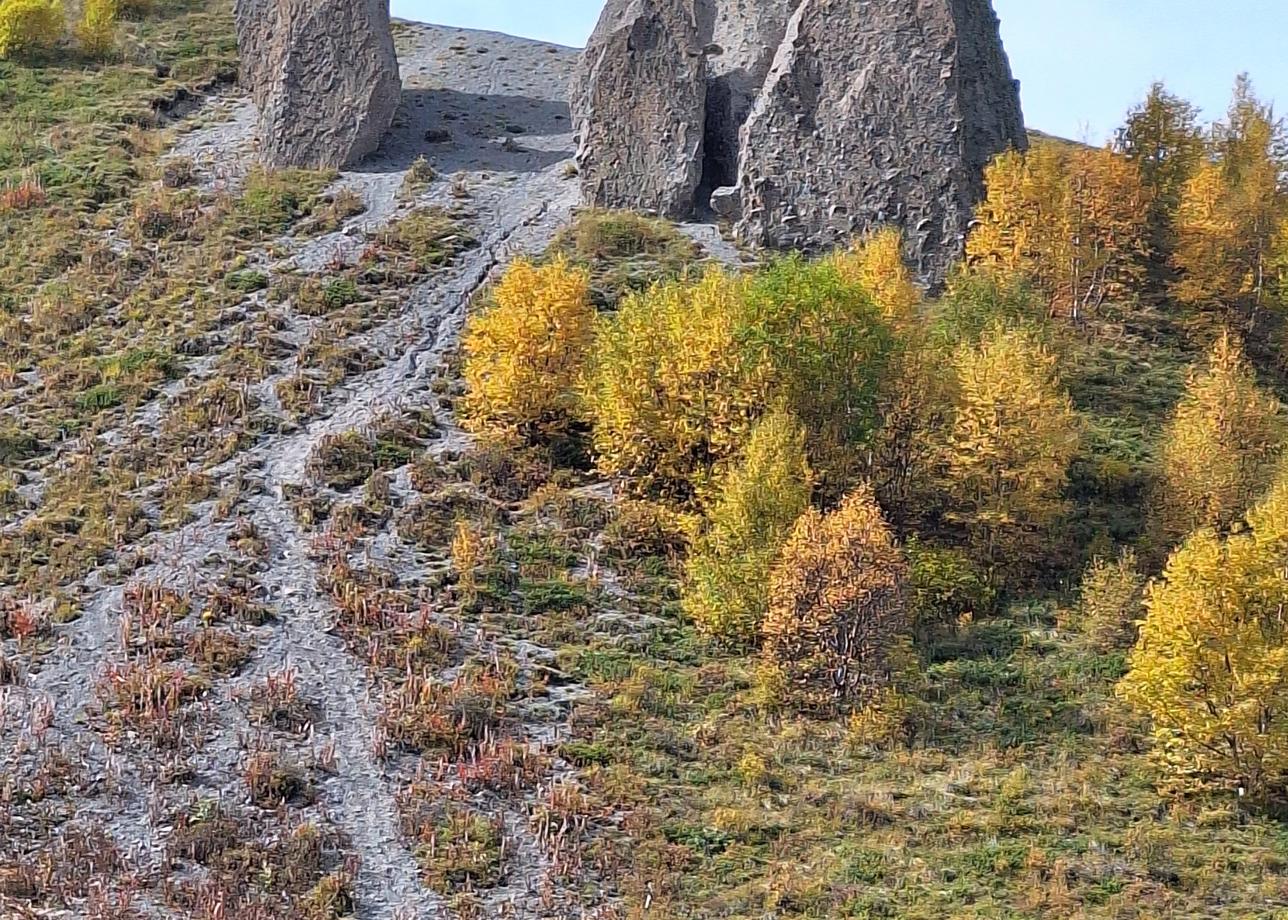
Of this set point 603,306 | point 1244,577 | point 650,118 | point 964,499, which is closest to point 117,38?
point 650,118

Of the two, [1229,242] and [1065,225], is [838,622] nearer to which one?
[1065,225]

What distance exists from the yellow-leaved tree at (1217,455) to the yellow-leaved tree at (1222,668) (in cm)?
680

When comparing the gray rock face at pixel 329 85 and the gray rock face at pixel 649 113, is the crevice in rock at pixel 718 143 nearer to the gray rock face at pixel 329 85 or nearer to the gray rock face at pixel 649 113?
the gray rock face at pixel 649 113

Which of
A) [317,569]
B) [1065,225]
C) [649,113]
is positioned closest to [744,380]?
[317,569]

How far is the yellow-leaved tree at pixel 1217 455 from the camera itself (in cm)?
3825

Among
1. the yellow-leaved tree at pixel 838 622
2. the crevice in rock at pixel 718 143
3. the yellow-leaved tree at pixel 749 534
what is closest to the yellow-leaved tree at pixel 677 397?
the yellow-leaved tree at pixel 749 534

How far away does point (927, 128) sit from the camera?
52125 mm

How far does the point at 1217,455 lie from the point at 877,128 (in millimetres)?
18711

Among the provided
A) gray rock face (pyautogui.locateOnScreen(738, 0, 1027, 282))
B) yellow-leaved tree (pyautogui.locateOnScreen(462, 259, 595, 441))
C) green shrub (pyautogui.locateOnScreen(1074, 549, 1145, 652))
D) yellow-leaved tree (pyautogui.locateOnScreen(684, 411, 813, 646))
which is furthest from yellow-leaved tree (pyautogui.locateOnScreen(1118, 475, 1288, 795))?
gray rock face (pyautogui.locateOnScreen(738, 0, 1027, 282))

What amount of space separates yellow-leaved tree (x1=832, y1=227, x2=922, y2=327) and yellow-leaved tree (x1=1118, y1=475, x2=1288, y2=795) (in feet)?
43.2

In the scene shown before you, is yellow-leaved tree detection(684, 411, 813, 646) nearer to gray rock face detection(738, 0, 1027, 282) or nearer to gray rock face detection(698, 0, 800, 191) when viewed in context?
gray rock face detection(738, 0, 1027, 282)

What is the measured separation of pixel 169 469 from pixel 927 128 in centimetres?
2664

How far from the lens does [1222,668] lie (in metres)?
30.0

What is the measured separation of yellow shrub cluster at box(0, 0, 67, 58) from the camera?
74500 mm
